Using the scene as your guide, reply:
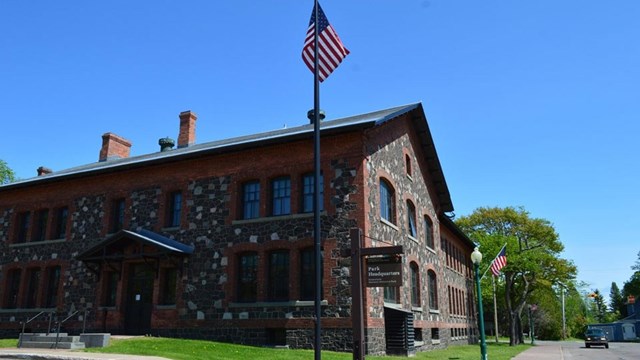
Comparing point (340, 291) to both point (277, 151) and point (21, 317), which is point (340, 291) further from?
point (21, 317)

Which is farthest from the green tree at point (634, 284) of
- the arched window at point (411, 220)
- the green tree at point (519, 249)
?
the arched window at point (411, 220)

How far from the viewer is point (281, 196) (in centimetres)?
1953

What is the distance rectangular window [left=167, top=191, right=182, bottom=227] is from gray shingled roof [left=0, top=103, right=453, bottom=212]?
1551 millimetres

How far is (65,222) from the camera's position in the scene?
2455 centimetres

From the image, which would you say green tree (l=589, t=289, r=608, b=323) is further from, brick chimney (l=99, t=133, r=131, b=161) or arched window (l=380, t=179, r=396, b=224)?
brick chimney (l=99, t=133, r=131, b=161)

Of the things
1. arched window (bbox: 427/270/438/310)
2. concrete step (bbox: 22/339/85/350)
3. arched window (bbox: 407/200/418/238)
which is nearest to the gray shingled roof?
arched window (bbox: 407/200/418/238)

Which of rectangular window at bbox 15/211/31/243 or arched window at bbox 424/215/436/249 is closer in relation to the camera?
rectangular window at bbox 15/211/31/243

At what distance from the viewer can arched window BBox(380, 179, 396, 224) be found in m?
20.3

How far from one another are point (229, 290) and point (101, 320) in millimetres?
6174

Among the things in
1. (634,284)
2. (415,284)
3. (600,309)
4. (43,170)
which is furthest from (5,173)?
(600,309)

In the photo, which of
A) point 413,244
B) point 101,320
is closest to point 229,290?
point 101,320

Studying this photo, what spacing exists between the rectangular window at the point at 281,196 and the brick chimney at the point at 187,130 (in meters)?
9.73

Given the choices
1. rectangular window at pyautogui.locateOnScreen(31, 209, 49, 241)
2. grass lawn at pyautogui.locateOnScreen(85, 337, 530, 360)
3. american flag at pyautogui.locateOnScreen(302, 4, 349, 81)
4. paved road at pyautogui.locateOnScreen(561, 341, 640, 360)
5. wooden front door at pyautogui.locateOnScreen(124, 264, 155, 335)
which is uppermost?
american flag at pyautogui.locateOnScreen(302, 4, 349, 81)

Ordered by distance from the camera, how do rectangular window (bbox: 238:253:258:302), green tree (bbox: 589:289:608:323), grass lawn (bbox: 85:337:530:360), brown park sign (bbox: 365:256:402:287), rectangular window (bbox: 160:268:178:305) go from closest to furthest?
brown park sign (bbox: 365:256:402:287) < grass lawn (bbox: 85:337:530:360) < rectangular window (bbox: 238:253:258:302) < rectangular window (bbox: 160:268:178:305) < green tree (bbox: 589:289:608:323)
